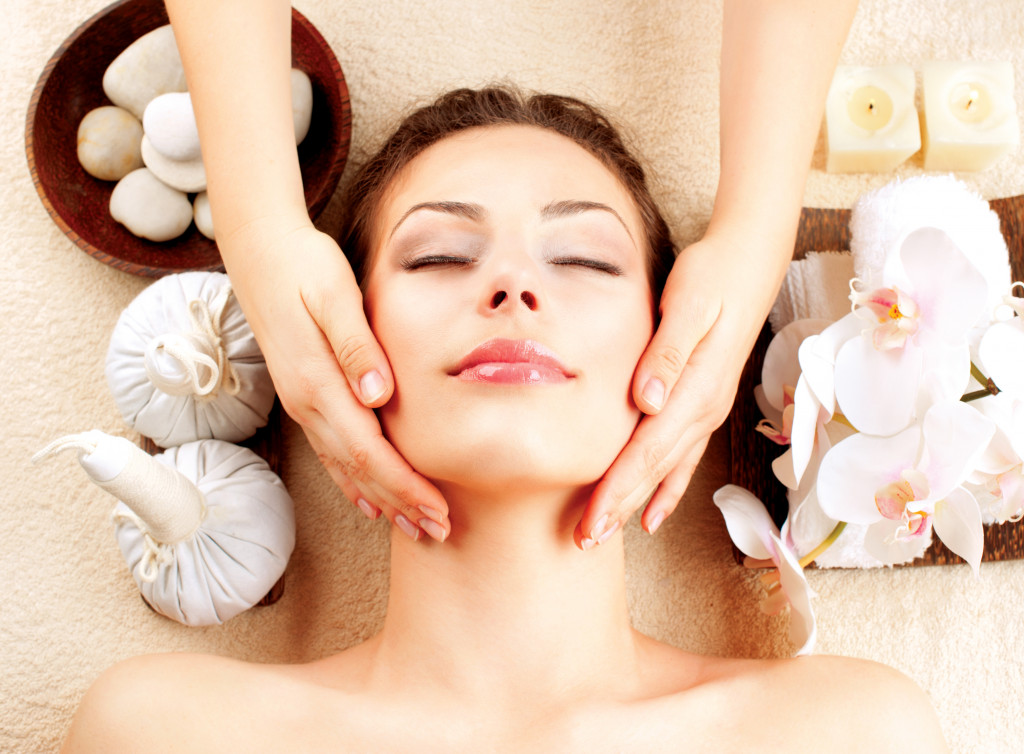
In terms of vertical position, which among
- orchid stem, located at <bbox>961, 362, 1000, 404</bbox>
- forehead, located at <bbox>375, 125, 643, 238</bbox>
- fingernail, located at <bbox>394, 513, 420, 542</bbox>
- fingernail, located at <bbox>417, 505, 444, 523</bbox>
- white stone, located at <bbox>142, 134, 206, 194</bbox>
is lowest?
fingernail, located at <bbox>394, 513, 420, 542</bbox>

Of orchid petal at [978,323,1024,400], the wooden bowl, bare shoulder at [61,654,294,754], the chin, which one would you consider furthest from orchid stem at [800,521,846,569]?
the wooden bowl

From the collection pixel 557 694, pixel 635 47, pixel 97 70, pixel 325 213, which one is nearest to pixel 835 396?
pixel 557 694

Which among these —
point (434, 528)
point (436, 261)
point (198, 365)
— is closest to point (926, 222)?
point (436, 261)

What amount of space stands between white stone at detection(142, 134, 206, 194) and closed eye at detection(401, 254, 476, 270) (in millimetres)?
474

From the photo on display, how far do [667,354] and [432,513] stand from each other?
32cm

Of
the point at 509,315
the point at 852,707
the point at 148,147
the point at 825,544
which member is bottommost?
the point at 852,707

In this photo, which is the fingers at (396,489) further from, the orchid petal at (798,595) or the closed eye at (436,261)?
the orchid petal at (798,595)

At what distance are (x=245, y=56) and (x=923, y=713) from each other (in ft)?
3.89

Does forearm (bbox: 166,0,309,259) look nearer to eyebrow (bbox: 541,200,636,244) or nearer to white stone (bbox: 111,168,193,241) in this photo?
white stone (bbox: 111,168,193,241)

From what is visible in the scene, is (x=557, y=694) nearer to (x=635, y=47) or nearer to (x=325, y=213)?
(x=325, y=213)

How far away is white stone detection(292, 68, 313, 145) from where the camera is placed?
4.16ft

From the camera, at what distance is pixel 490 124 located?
1107 mm

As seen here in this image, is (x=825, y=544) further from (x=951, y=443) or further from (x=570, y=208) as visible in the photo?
(x=570, y=208)

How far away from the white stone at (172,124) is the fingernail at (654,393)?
774 mm
